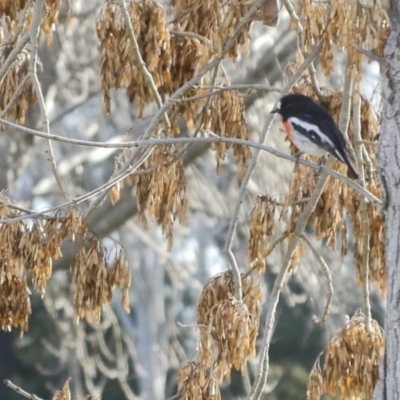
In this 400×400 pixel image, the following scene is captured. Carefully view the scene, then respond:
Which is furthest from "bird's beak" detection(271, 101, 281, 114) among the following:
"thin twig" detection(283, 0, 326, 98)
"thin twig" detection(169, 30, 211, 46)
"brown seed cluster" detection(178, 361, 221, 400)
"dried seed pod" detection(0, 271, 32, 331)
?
"dried seed pod" detection(0, 271, 32, 331)

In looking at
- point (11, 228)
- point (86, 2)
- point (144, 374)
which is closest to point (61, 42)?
point (86, 2)

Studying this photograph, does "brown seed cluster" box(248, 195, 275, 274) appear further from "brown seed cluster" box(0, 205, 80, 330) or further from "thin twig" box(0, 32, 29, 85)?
"thin twig" box(0, 32, 29, 85)

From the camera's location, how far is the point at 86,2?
39.4ft

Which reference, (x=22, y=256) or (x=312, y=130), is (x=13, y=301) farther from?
(x=312, y=130)

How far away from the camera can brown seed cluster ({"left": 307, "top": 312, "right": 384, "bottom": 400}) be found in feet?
16.9

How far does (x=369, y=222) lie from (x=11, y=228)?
185 centimetres

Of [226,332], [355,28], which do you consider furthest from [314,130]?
[226,332]

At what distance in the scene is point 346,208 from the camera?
18.1 feet

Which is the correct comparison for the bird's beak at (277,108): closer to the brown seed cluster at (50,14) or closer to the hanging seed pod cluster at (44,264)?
the hanging seed pod cluster at (44,264)

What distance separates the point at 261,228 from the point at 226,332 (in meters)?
0.66

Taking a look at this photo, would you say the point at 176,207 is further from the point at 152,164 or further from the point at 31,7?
the point at 31,7

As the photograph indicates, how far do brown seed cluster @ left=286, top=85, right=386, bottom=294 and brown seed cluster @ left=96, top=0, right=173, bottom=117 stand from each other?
93 centimetres

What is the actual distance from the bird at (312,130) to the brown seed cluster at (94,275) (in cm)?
113

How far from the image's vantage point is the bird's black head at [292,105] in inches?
217
